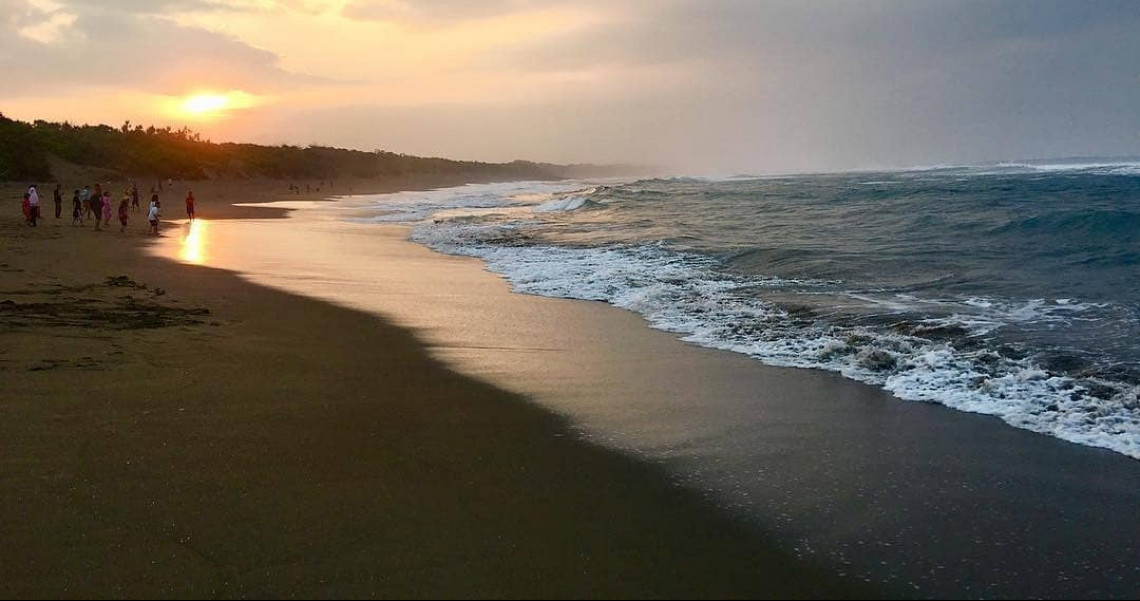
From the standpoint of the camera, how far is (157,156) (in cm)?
5297

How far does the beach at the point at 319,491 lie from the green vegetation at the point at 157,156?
122ft

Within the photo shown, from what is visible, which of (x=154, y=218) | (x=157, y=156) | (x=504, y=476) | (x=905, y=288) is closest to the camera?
(x=504, y=476)

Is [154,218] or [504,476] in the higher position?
[154,218]

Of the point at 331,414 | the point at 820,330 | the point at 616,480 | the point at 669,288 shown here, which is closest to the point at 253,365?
the point at 331,414

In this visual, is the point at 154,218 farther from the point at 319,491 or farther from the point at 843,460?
the point at 843,460

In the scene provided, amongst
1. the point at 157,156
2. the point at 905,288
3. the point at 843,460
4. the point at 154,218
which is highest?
the point at 157,156

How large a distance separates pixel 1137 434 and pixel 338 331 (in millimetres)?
7141

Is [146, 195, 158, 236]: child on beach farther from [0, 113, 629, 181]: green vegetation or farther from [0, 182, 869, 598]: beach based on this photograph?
[0, 113, 629, 181]: green vegetation

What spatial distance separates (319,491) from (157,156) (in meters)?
56.5

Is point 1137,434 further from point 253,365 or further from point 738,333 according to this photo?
point 253,365

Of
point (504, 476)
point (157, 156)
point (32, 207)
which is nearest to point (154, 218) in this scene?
point (32, 207)

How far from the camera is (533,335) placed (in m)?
8.83

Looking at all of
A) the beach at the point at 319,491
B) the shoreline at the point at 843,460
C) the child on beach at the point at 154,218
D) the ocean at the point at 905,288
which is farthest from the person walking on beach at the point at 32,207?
the shoreline at the point at 843,460

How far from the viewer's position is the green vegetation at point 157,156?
1559 inches
